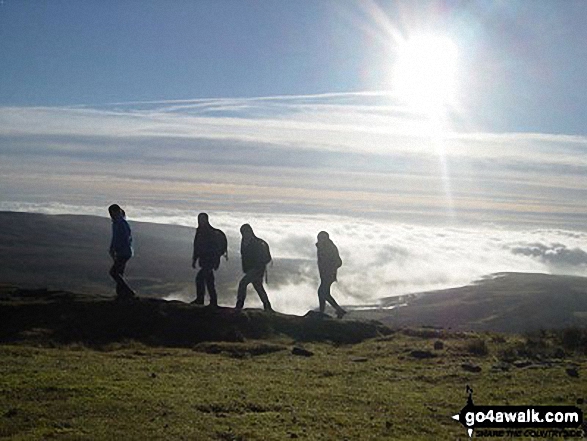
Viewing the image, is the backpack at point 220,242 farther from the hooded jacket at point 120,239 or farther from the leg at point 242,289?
the hooded jacket at point 120,239

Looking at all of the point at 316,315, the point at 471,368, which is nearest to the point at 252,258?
the point at 316,315

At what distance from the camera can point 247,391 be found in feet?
42.0

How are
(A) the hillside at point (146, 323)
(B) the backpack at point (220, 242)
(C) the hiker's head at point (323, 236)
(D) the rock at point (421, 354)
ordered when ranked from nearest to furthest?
(D) the rock at point (421, 354), (A) the hillside at point (146, 323), (B) the backpack at point (220, 242), (C) the hiker's head at point (323, 236)

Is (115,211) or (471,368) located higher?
(115,211)

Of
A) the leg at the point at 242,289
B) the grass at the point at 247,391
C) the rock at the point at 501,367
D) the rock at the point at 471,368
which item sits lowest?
the grass at the point at 247,391

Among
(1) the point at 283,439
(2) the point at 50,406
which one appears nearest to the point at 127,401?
(2) the point at 50,406

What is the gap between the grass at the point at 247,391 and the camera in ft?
33.9

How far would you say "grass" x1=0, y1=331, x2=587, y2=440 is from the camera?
10328 millimetres

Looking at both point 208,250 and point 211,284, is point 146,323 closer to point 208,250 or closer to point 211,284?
point 211,284

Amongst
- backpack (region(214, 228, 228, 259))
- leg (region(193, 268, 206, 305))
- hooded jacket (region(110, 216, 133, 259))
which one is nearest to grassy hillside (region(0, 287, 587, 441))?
leg (region(193, 268, 206, 305))

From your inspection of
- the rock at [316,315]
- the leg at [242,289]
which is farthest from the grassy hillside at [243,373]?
the leg at [242,289]

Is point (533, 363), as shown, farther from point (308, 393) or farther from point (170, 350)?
point (170, 350)

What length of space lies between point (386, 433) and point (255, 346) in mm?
8890

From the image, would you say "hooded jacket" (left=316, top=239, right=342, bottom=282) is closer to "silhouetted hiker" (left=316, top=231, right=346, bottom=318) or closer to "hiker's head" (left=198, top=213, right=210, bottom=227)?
"silhouetted hiker" (left=316, top=231, right=346, bottom=318)
